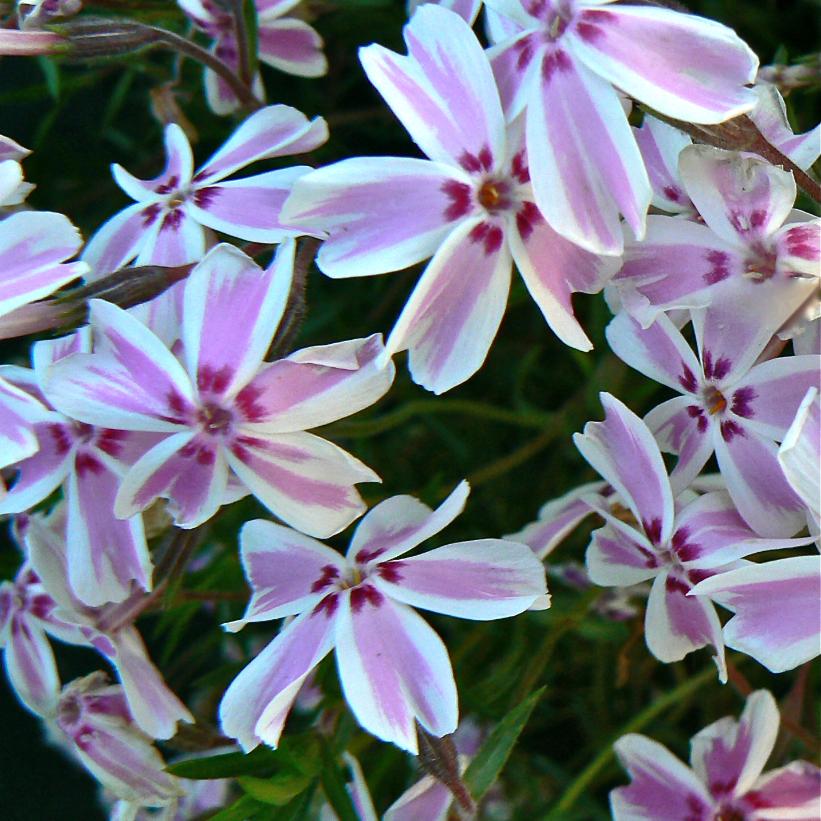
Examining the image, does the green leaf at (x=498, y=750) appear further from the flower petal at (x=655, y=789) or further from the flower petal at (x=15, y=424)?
the flower petal at (x=15, y=424)

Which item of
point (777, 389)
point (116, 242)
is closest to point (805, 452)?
point (777, 389)

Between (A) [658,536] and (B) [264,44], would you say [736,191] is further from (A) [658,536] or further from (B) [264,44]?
(B) [264,44]

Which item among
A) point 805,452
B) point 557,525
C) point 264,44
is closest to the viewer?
point 805,452

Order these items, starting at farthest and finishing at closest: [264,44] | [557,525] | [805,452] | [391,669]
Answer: [264,44] < [557,525] < [391,669] < [805,452]

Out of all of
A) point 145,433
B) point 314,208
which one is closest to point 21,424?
point 145,433

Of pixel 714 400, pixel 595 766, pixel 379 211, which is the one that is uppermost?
pixel 379 211

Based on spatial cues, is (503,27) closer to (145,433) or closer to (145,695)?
(145,433)
